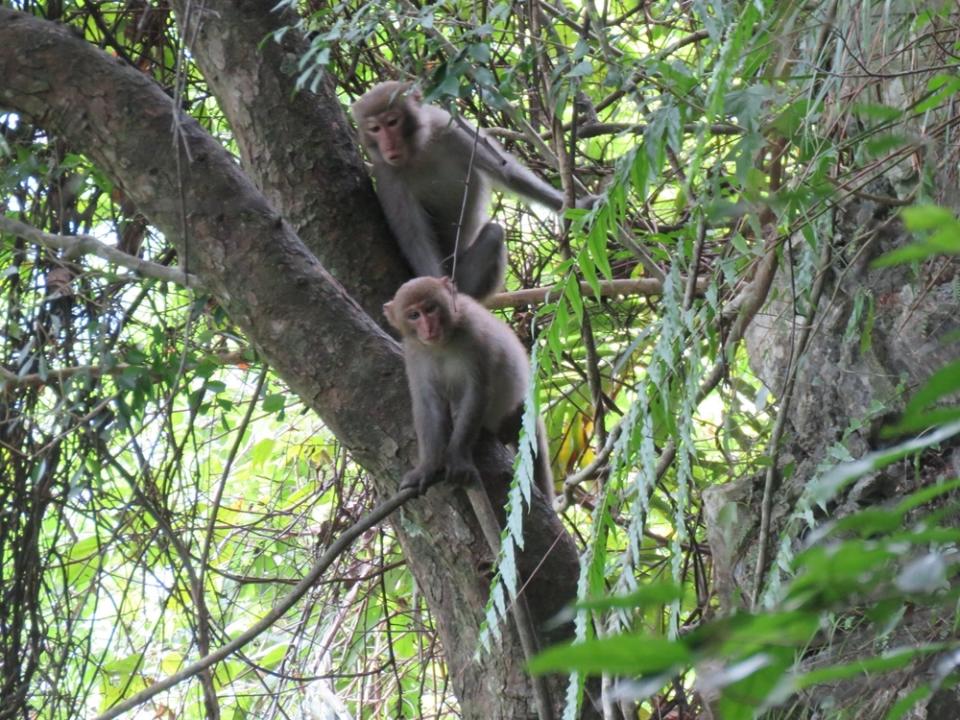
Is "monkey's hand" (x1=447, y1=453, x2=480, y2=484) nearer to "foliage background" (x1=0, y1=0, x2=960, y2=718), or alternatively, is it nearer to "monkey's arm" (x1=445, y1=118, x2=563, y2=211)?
"foliage background" (x1=0, y1=0, x2=960, y2=718)

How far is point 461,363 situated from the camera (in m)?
4.43

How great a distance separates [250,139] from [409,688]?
3.11 m

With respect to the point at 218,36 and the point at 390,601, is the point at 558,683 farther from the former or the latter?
the point at 390,601

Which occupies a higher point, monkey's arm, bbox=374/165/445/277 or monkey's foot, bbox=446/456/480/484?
monkey's arm, bbox=374/165/445/277

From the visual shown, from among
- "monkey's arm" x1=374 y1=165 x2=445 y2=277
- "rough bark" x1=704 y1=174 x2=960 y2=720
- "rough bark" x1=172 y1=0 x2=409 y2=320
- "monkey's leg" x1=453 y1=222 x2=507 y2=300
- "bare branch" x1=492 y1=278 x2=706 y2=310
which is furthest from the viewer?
"monkey's leg" x1=453 y1=222 x2=507 y2=300

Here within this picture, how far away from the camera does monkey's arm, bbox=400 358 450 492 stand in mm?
2932

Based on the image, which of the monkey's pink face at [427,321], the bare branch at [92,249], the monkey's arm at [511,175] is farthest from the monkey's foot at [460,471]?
the monkey's arm at [511,175]

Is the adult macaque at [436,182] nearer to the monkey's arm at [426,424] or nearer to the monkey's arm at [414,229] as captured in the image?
the monkey's arm at [414,229]

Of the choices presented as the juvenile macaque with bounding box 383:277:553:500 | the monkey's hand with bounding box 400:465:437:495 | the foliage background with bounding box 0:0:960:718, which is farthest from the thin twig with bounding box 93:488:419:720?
the juvenile macaque with bounding box 383:277:553:500

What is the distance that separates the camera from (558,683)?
2811 mm

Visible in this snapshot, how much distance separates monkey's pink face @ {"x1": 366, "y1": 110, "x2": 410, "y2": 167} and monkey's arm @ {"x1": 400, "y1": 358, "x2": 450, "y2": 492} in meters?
1.26

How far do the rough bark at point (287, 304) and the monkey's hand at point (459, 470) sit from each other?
0.05 meters

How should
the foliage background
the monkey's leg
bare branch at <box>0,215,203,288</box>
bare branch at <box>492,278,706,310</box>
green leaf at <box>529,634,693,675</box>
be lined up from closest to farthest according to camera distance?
green leaf at <box>529,634,693,675</box> → the foliage background → bare branch at <box>0,215,203,288</box> → bare branch at <box>492,278,706,310</box> → the monkey's leg

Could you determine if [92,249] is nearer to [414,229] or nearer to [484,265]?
[414,229]
